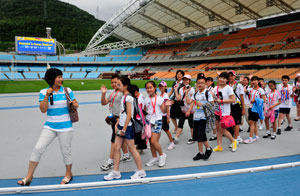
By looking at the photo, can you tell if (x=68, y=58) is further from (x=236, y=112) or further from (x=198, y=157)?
(x=198, y=157)

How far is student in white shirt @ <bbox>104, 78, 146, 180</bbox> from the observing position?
342cm

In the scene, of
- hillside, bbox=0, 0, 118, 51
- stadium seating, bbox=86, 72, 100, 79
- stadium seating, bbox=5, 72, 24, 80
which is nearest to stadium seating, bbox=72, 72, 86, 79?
stadium seating, bbox=86, 72, 100, 79

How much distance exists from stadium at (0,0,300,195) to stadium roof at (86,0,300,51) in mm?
170

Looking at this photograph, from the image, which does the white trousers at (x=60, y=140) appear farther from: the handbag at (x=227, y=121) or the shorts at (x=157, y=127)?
the handbag at (x=227, y=121)

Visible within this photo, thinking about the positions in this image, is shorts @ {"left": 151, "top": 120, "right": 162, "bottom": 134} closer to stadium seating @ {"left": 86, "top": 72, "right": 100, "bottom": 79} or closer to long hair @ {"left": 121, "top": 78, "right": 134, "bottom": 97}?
long hair @ {"left": 121, "top": 78, "right": 134, "bottom": 97}

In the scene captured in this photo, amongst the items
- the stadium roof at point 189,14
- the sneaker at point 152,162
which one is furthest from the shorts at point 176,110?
the stadium roof at point 189,14

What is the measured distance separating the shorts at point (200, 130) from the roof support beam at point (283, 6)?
33.0m

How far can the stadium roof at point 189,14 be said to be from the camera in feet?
105

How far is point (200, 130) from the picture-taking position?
4320 millimetres

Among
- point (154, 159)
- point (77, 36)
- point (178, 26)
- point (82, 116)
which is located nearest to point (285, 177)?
point (154, 159)

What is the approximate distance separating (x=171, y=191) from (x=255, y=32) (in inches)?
1935

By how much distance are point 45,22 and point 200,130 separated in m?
105

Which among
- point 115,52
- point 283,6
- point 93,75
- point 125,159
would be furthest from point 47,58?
point 125,159

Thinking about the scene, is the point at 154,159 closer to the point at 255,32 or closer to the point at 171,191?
the point at 171,191
